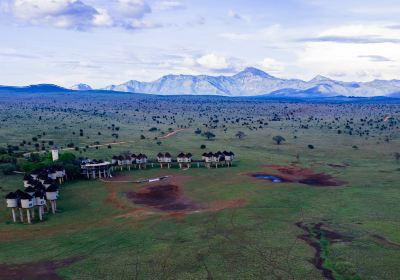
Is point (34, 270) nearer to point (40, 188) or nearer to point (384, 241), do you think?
point (40, 188)

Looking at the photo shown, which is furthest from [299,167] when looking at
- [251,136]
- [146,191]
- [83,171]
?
[251,136]

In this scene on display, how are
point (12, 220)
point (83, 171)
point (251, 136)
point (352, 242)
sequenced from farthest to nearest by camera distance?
point (251, 136)
point (83, 171)
point (12, 220)
point (352, 242)

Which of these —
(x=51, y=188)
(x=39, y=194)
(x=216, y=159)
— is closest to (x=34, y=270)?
(x=39, y=194)

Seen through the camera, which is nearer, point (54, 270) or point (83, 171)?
point (54, 270)

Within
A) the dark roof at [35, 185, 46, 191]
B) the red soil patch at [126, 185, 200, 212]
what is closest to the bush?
the dark roof at [35, 185, 46, 191]

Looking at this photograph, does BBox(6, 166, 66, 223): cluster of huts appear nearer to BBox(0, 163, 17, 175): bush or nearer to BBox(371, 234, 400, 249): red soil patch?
BBox(0, 163, 17, 175): bush

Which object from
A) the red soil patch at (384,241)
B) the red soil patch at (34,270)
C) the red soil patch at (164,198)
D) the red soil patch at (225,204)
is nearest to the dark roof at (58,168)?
the red soil patch at (164,198)

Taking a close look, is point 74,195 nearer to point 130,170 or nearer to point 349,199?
point 130,170
